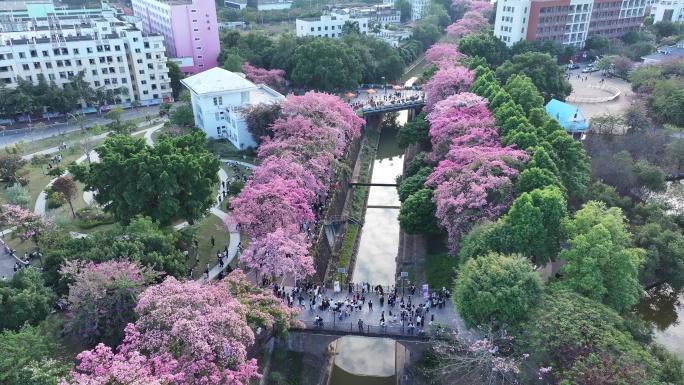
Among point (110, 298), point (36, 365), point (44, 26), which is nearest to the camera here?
point (36, 365)

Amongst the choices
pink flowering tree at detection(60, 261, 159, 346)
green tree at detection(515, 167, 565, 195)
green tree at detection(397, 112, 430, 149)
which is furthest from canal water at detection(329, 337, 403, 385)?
green tree at detection(397, 112, 430, 149)

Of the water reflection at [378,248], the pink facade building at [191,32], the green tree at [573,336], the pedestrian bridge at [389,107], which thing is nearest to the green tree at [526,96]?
the pedestrian bridge at [389,107]

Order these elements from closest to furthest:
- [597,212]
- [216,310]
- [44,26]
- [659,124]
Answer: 1. [216,310]
2. [597,212]
3. [659,124]
4. [44,26]

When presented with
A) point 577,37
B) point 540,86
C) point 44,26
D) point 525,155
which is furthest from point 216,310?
point 577,37

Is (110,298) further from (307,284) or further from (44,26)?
(44,26)

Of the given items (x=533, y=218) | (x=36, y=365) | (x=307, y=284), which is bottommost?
(x=307, y=284)

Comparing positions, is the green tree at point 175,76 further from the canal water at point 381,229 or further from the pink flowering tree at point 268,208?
the pink flowering tree at point 268,208

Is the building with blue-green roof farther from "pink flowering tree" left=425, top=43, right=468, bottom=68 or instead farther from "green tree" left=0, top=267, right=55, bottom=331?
"green tree" left=0, top=267, right=55, bottom=331
